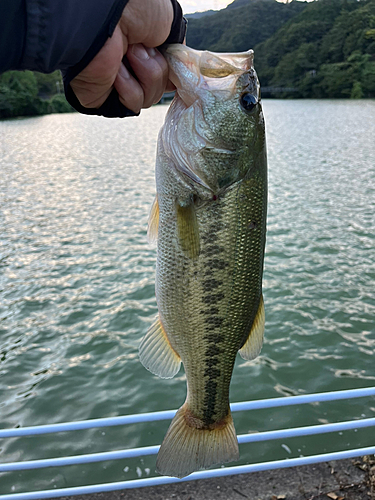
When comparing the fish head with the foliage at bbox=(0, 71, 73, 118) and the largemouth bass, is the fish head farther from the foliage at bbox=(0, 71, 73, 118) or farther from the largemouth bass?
the foliage at bbox=(0, 71, 73, 118)

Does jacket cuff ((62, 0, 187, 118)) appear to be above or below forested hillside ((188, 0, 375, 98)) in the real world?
below

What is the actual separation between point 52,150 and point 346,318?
2654 centimetres

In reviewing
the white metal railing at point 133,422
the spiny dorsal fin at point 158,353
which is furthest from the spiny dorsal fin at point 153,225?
the white metal railing at point 133,422

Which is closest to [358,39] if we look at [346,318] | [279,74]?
[279,74]

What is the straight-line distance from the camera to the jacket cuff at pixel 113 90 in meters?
1.54

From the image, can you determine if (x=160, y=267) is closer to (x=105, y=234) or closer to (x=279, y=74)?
(x=105, y=234)

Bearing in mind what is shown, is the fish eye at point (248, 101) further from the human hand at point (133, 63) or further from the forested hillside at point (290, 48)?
the forested hillside at point (290, 48)

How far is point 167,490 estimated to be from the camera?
334 centimetres

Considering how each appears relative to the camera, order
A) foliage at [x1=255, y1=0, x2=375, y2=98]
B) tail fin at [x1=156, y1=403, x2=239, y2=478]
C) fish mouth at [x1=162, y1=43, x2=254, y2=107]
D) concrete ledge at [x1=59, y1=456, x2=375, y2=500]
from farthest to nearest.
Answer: foliage at [x1=255, y1=0, x2=375, y2=98] → concrete ledge at [x1=59, y1=456, x2=375, y2=500] → tail fin at [x1=156, y1=403, x2=239, y2=478] → fish mouth at [x1=162, y1=43, x2=254, y2=107]

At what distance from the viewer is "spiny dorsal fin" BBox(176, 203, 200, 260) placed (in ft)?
6.18

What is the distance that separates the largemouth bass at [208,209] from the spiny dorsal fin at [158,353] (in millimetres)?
114

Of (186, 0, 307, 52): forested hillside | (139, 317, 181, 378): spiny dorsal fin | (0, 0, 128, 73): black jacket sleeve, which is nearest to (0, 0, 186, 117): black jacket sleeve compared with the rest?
(0, 0, 128, 73): black jacket sleeve

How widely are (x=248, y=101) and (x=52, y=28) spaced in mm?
893

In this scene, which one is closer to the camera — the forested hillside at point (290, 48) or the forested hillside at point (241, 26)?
the forested hillside at point (290, 48)
